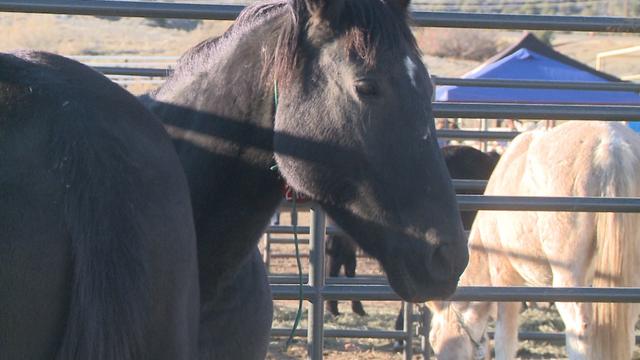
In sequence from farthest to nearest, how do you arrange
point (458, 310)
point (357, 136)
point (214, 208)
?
point (458, 310), point (214, 208), point (357, 136)

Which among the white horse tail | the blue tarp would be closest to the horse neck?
the white horse tail

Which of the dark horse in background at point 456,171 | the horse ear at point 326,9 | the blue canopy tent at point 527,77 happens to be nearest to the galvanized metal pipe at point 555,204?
the horse ear at point 326,9

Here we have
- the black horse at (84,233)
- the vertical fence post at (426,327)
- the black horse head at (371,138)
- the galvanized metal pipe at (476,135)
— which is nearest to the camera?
the black horse at (84,233)

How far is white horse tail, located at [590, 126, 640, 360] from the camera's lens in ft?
14.5

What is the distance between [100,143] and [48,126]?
0.28ft

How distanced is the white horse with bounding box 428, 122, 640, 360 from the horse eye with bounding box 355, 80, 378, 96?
2.96 metres

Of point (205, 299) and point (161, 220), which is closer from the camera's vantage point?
point (161, 220)

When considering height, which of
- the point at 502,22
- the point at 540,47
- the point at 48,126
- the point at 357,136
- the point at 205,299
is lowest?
the point at 205,299

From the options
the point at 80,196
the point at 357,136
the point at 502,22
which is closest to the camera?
the point at 80,196

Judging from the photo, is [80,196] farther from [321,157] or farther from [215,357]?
[215,357]

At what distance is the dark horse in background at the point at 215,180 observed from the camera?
4.29 ft

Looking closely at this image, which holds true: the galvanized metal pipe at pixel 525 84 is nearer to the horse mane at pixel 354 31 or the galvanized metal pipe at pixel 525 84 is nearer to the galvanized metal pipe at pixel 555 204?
the galvanized metal pipe at pixel 555 204

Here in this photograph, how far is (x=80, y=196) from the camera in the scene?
4.37 ft

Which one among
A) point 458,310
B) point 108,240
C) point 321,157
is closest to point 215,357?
point 321,157
